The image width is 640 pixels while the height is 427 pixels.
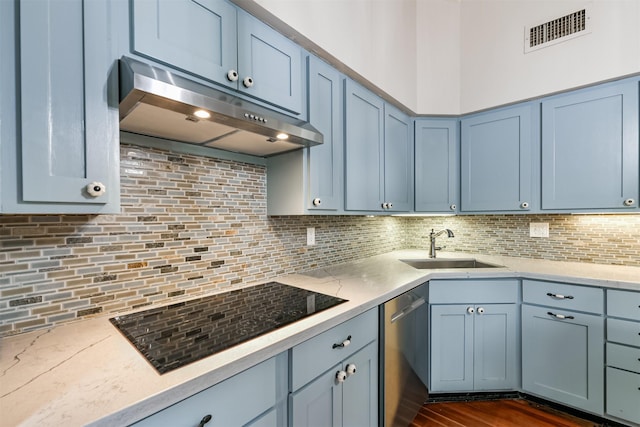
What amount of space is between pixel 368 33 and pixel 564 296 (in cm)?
208

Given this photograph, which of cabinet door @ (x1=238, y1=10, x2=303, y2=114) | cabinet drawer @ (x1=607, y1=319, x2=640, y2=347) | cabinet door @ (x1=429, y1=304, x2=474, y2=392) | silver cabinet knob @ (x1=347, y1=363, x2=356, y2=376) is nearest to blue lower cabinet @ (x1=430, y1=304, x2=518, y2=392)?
cabinet door @ (x1=429, y1=304, x2=474, y2=392)

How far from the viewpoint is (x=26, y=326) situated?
3.07ft

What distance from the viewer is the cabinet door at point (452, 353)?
1960mm

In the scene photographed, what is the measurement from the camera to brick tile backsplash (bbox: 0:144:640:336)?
954 mm

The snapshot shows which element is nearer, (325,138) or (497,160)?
(325,138)

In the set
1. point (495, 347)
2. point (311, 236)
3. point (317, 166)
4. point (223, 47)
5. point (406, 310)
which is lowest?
point (495, 347)

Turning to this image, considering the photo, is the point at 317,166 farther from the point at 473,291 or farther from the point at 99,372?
the point at 473,291

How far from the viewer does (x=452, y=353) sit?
6.45 feet

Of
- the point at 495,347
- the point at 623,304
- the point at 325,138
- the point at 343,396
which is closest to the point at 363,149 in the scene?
the point at 325,138

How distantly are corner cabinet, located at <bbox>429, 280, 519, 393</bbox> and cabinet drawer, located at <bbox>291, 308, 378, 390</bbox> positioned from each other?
0.81m

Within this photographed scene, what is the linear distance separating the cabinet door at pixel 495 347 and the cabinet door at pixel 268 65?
6.02 feet

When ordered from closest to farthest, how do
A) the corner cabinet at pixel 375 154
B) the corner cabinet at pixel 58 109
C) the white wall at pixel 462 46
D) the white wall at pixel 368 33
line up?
the corner cabinet at pixel 58 109 → the white wall at pixel 368 33 → the white wall at pixel 462 46 → the corner cabinet at pixel 375 154

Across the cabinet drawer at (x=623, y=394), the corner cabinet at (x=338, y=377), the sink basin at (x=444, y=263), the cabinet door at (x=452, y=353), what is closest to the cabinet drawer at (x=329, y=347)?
the corner cabinet at (x=338, y=377)

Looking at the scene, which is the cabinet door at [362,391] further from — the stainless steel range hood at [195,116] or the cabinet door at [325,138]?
the stainless steel range hood at [195,116]
